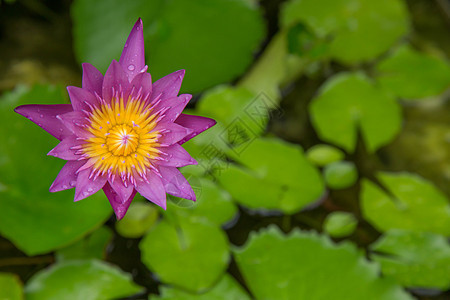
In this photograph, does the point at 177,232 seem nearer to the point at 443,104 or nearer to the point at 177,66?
the point at 177,66

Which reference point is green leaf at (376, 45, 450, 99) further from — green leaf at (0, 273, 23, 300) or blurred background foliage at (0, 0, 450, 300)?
green leaf at (0, 273, 23, 300)

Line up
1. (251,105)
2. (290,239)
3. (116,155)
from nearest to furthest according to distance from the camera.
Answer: (116,155), (290,239), (251,105)

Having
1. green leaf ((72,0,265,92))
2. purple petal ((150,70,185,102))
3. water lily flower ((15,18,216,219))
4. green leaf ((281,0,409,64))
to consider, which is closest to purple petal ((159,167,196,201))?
water lily flower ((15,18,216,219))

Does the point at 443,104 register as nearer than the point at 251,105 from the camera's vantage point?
No

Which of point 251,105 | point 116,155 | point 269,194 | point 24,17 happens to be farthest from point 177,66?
point 116,155

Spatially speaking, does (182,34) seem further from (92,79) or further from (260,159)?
(92,79)

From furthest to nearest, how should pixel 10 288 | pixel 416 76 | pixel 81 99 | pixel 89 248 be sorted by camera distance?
pixel 416 76, pixel 89 248, pixel 10 288, pixel 81 99

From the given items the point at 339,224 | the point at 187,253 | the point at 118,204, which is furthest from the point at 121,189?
the point at 339,224

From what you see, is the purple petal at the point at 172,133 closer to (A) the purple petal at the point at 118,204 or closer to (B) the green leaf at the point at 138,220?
(A) the purple petal at the point at 118,204
